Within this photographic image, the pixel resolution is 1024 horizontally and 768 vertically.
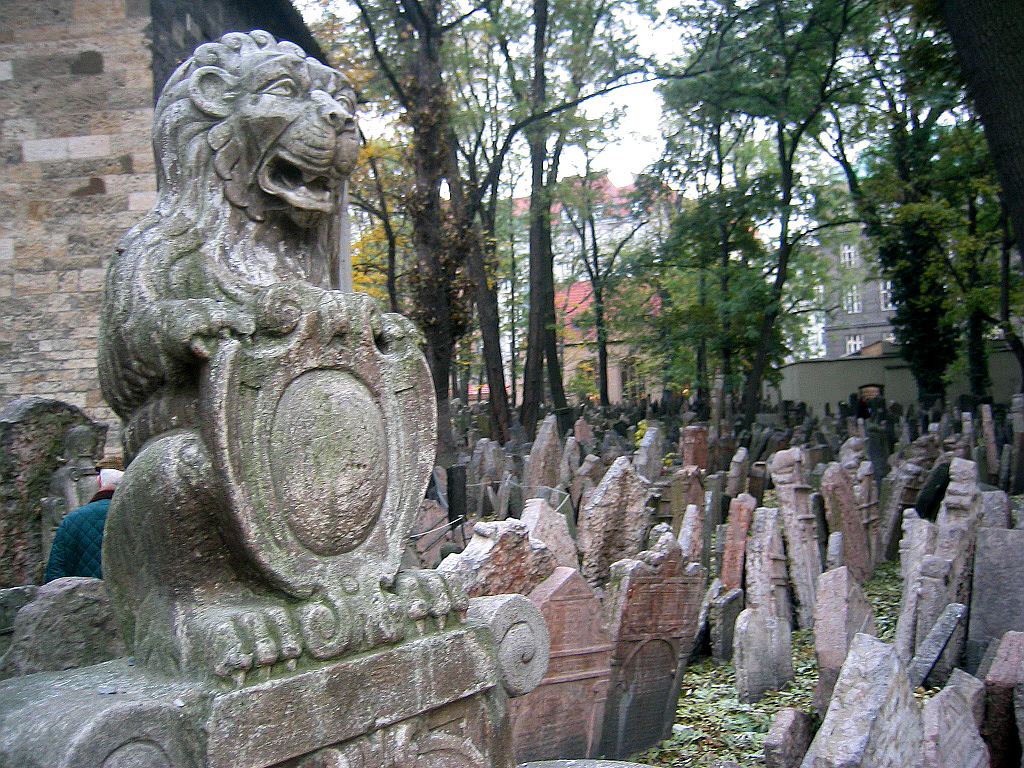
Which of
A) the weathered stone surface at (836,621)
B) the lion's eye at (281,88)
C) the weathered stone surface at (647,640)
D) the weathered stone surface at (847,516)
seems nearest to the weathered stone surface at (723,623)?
the weathered stone surface at (647,640)

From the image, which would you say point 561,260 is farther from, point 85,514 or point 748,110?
point 85,514

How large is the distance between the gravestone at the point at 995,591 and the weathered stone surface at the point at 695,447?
21.6 feet

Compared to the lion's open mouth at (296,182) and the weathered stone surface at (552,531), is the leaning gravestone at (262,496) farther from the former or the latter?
the weathered stone surface at (552,531)

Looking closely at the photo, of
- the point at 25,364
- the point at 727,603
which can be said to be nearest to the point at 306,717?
the point at 727,603

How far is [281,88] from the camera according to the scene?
10.4 ft

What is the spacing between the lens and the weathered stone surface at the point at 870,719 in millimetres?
2725

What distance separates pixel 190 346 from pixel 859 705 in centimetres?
231

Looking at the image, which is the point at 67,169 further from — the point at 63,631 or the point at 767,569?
the point at 63,631

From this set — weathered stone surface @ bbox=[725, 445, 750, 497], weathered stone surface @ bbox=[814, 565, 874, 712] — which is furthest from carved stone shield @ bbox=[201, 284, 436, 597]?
weathered stone surface @ bbox=[725, 445, 750, 497]

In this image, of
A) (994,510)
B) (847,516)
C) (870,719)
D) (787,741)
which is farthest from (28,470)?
(847,516)

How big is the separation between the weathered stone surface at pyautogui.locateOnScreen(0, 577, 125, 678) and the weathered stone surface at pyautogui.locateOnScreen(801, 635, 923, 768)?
226 cm

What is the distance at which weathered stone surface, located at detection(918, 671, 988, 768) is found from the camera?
300 cm

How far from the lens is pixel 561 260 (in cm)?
3481

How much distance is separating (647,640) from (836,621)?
0.98m
